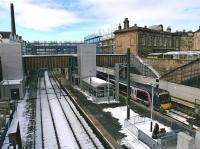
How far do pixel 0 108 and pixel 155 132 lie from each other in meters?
17.5

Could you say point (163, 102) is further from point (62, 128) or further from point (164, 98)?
point (62, 128)

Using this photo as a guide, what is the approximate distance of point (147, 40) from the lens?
5122cm

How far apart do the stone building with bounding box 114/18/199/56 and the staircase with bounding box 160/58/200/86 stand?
1853cm

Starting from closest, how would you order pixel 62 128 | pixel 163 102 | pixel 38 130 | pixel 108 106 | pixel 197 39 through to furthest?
pixel 38 130
pixel 62 128
pixel 163 102
pixel 108 106
pixel 197 39

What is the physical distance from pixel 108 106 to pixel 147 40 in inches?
1124

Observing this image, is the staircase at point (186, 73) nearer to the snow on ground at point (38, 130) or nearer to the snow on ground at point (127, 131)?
the snow on ground at point (127, 131)

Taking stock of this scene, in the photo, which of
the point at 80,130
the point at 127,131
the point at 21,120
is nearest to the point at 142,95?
the point at 127,131

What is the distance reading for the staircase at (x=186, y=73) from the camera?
2920cm

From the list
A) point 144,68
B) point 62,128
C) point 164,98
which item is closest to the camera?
point 62,128

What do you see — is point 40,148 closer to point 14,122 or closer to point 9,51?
point 14,122

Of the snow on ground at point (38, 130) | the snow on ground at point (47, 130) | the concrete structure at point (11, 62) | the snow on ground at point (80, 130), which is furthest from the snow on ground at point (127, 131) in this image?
the concrete structure at point (11, 62)

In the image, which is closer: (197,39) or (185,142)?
(185,142)

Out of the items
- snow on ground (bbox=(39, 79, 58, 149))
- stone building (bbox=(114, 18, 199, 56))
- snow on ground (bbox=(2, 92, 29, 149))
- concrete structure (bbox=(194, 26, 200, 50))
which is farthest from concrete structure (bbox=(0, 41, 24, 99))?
concrete structure (bbox=(194, 26, 200, 50))

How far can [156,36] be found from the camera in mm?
53531
